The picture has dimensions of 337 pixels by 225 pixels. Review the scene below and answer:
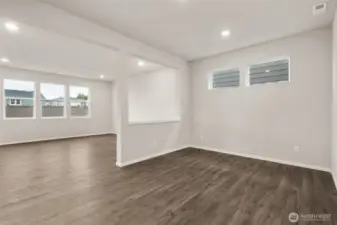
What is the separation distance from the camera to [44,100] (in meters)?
7.59

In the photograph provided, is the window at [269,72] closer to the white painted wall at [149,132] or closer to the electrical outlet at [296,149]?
the electrical outlet at [296,149]

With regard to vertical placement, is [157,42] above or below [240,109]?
above

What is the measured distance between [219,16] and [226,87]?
7.91 feet

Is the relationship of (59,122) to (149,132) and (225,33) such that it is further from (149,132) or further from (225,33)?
(225,33)

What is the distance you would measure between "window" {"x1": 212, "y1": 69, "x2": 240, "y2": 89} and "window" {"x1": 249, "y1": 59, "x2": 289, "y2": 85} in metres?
0.39

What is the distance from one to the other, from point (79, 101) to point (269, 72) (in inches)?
311

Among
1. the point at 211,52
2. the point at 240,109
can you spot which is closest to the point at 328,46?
the point at 240,109

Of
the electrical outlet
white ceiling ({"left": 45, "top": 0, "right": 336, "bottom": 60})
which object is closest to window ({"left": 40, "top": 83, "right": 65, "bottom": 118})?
white ceiling ({"left": 45, "top": 0, "right": 336, "bottom": 60})

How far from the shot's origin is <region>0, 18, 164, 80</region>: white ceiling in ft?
12.8

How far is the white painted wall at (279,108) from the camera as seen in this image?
3.72m

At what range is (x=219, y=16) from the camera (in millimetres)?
3195

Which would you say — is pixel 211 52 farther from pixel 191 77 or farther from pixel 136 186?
pixel 136 186

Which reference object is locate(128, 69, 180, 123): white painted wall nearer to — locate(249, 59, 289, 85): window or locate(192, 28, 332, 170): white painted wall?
locate(192, 28, 332, 170): white painted wall

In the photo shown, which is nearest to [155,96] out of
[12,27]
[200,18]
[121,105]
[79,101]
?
[121,105]
